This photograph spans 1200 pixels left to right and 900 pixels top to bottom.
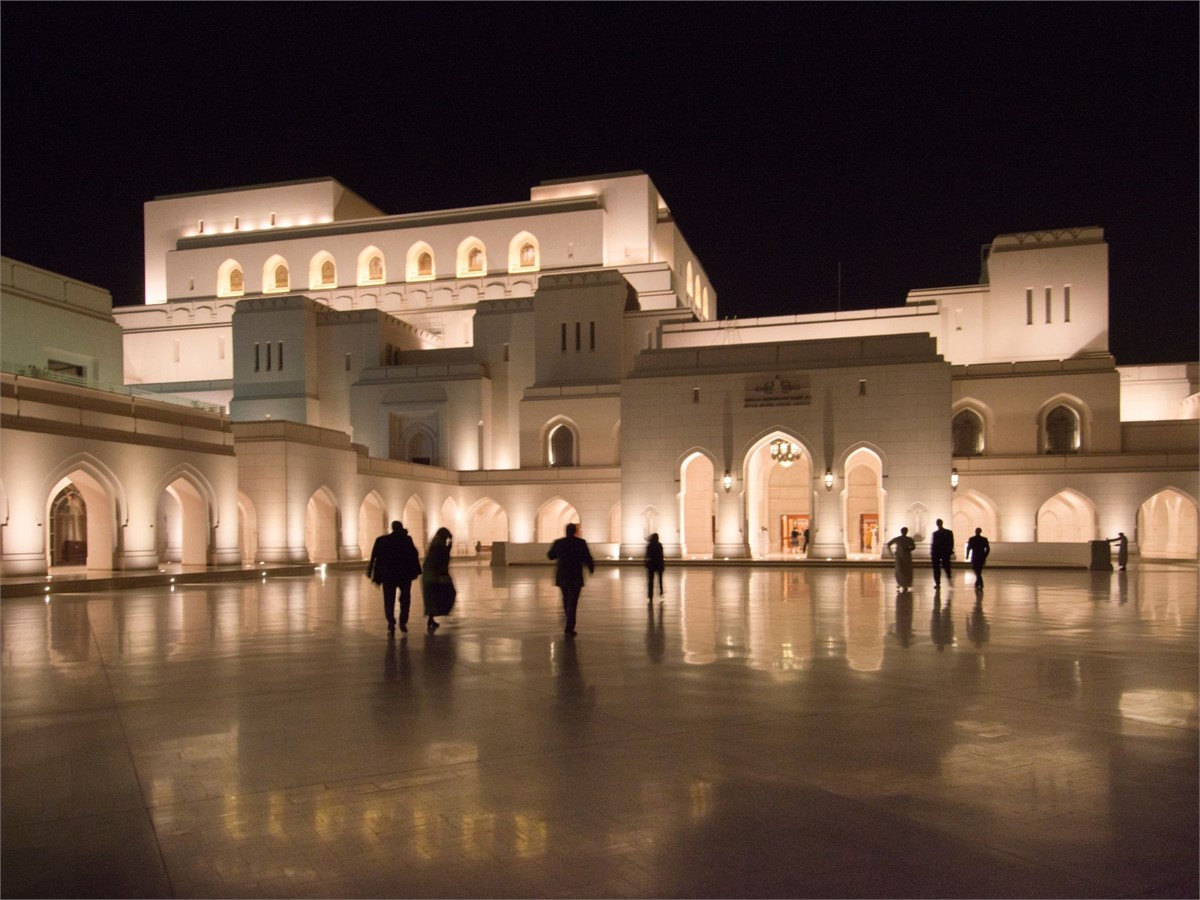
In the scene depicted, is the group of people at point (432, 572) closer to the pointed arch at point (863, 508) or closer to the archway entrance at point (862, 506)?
the pointed arch at point (863, 508)

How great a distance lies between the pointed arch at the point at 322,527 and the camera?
100ft

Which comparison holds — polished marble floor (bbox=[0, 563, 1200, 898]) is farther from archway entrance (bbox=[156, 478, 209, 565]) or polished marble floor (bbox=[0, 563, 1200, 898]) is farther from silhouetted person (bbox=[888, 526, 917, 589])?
archway entrance (bbox=[156, 478, 209, 565])

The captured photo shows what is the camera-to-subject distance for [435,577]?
11.4 metres

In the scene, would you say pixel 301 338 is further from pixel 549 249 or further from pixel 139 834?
pixel 139 834

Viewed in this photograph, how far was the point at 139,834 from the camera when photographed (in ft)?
13.8

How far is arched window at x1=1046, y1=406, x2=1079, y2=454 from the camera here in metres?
34.3

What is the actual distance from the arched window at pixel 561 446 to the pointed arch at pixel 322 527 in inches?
402

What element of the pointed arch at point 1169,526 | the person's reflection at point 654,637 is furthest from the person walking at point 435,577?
the pointed arch at point 1169,526

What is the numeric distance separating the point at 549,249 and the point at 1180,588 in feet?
119

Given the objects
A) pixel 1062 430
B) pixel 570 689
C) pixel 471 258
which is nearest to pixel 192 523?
pixel 570 689

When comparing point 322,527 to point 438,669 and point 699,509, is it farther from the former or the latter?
point 438,669

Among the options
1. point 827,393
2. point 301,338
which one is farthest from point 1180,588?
point 301,338

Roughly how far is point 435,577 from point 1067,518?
30.7 metres

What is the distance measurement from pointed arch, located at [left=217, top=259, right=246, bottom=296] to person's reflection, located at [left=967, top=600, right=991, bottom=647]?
47.5 m
